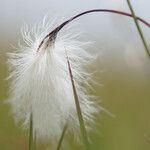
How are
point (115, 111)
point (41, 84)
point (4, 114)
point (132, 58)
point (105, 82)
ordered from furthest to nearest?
point (105, 82), point (115, 111), point (4, 114), point (132, 58), point (41, 84)

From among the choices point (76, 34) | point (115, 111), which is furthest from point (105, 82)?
point (76, 34)

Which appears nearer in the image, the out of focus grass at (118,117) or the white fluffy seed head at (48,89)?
the white fluffy seed head at (48,89)

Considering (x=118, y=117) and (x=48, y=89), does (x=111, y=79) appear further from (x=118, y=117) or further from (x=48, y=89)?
(x=48, y=89)

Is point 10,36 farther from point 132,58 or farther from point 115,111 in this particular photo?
point 132,58

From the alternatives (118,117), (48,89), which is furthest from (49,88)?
(118,117)

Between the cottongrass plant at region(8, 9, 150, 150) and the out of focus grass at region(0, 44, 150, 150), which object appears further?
the out of focus grass at region(0, 44, 150, 150)
